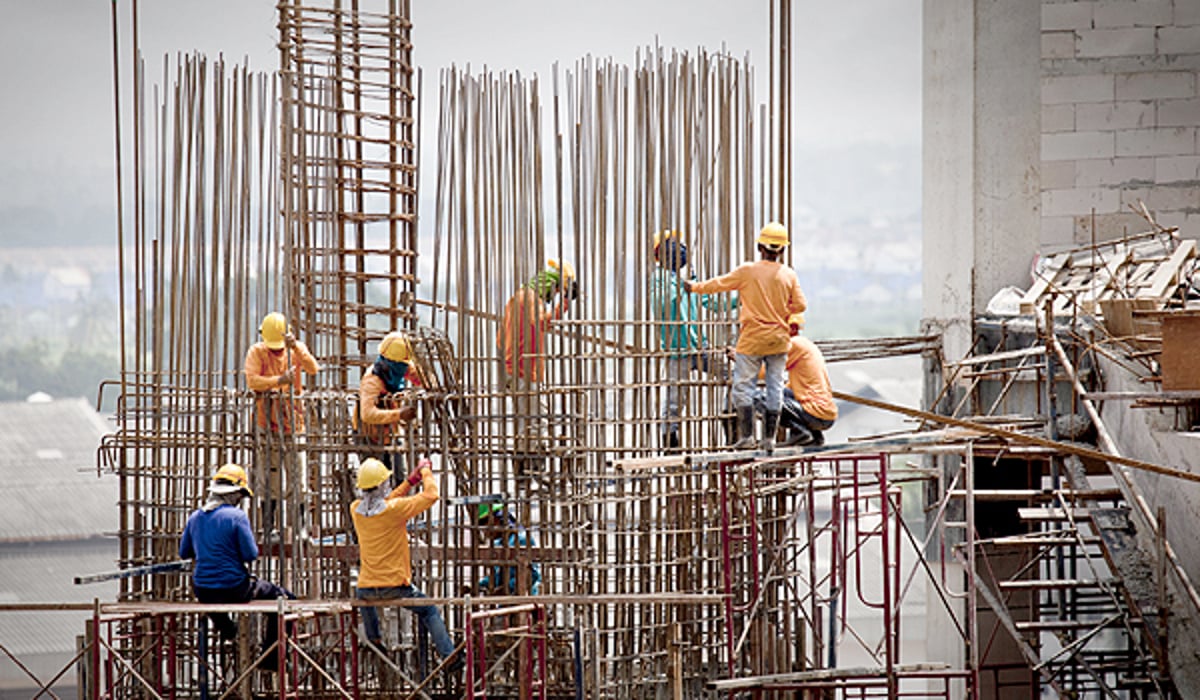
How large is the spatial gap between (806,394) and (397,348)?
8.96ft

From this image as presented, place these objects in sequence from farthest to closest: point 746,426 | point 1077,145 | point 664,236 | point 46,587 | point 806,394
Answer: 1. point 46,587
2. point 1077,145
3. point 664,236
4. point 806,394
5. point 746,426

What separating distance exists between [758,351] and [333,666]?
13.5 feet

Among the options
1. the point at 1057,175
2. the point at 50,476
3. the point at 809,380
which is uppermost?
the point at 1057,175

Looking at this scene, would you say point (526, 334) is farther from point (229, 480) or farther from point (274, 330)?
point (229, 480)

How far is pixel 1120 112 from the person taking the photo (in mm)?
14914

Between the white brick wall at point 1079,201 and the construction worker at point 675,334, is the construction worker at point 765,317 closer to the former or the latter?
the construction worker at point 675,334

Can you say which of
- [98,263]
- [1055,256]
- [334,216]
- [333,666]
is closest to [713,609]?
[333,666]

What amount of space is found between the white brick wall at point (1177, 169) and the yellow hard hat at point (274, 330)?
8.88 meters

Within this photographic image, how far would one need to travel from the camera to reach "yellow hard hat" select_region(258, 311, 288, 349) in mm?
10578

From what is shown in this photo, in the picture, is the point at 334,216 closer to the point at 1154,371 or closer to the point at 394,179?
the point at 394,179

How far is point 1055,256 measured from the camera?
1477cm

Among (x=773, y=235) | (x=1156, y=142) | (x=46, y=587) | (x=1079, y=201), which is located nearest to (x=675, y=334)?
(x=773, y=235)

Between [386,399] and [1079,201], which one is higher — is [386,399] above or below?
below

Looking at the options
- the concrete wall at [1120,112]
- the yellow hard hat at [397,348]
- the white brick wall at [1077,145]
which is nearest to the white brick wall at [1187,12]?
the concrete wall at [1120,112]
